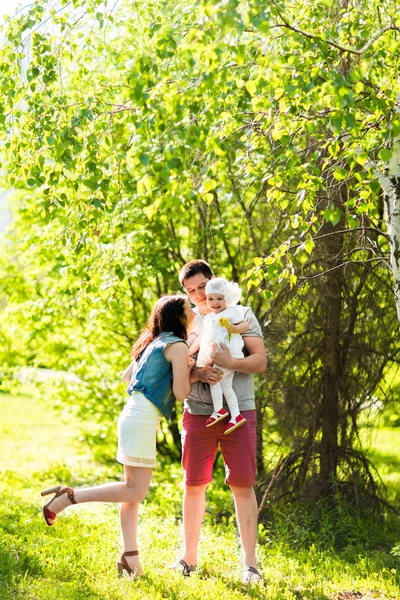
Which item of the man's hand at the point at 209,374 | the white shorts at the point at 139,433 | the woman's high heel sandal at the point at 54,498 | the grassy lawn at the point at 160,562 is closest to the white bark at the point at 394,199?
the man's hand at the point at 209,374

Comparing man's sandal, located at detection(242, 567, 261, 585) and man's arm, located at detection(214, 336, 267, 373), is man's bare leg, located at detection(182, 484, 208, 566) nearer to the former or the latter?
man's sandal, located at detection(242, 567, 261, 585)

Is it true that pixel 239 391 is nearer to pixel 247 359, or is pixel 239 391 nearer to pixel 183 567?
pixel 247 359

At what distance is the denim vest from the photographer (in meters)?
4.51

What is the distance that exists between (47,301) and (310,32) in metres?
6.41

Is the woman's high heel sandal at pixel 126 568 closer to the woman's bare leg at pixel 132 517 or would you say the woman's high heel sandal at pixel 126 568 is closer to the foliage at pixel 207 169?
the woman's bare leg at pixel 132 517

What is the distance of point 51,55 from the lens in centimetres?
471

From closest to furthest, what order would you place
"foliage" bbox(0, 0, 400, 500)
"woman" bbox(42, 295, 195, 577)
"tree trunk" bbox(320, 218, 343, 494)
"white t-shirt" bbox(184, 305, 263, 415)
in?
"foliage" bbox(0, 0, 400, 500) < "woman" bbox(42, 295, 195, 577) < "white t-shirt" bbox(184, 305, 263, 415) < "tree trunk" bbox(320, 218, 343, 494)

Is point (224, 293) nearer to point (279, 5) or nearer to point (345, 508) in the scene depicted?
point (279, 5)

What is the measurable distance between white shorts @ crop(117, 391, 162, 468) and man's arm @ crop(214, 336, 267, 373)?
19.3 inches

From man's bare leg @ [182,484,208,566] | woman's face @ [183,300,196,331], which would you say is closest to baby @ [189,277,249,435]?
woman's face @ [183,300,196,331]

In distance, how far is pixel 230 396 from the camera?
4.59m

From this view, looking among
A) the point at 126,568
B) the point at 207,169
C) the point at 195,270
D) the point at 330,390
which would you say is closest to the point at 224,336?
the point at 195,270

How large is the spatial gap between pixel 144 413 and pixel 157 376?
0.23 meters

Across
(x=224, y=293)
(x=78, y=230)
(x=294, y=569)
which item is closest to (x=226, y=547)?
(x=294, y=569)
